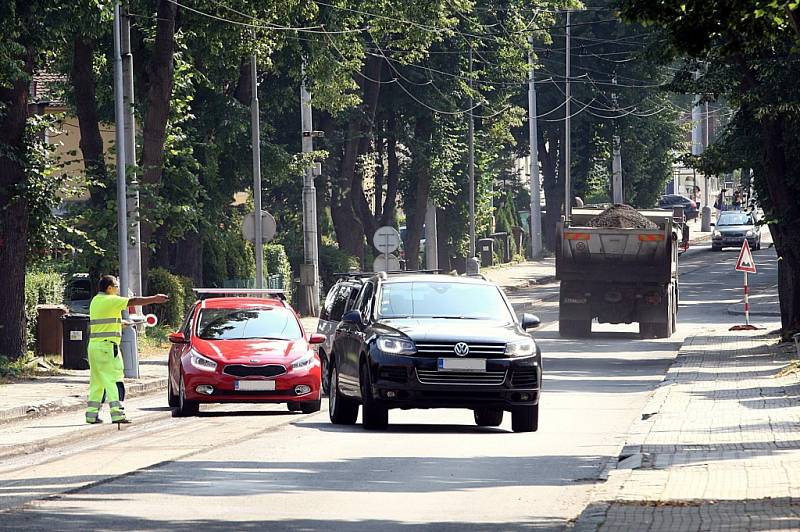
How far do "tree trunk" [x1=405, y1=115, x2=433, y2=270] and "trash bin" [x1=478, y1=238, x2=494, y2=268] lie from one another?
12.5 m

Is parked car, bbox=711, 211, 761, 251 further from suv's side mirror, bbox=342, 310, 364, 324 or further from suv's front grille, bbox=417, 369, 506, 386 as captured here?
suv's front grille, bbox=417, 369, 506, 386

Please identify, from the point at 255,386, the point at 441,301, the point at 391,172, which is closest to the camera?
the point at 441,301

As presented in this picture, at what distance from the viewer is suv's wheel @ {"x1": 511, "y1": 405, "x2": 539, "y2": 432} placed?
58.5 ft

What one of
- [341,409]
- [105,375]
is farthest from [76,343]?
[341,409]

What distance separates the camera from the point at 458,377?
17.1 m

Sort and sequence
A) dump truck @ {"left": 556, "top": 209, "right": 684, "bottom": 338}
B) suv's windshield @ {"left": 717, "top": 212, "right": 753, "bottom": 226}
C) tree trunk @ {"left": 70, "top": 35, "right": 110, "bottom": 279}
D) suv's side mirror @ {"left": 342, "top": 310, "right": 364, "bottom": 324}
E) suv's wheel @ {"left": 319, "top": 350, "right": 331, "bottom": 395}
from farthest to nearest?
suv's windshield @ {"left": 717, "top": 212, "right": 753, "bottom": 226} → dump truck @ {"left": 556, "top": 209, "right": 684, "bottom": 338} → tree trunk @ {"left": 70, "top": 35, "right": 110, "bottom": 279} → suv's wheel @ {"left": 319, "top": 350, "right": 331, "bottom": 395} → suv's side mirror @ {"left": 342, "top": 310, "right": 364, "bottom": 324}

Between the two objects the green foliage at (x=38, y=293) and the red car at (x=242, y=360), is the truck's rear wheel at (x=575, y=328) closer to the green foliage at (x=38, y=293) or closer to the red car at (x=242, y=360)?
the green foliage at (x=38, y=293)

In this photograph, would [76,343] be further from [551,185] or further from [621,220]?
[551,185]

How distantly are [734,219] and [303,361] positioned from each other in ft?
199

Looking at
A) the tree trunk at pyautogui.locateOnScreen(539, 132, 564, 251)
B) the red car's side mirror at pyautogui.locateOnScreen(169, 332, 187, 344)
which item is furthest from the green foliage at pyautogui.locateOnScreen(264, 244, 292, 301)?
the tree trunk at pyautogui.locateOnScreen(539, 132, 564, 251)

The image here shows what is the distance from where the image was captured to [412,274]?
779 inches

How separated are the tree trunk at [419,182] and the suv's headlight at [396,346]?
39738 millimetres

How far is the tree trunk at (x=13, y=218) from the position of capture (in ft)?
91.5

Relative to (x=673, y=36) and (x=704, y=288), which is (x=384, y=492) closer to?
(x=673, y=36)
